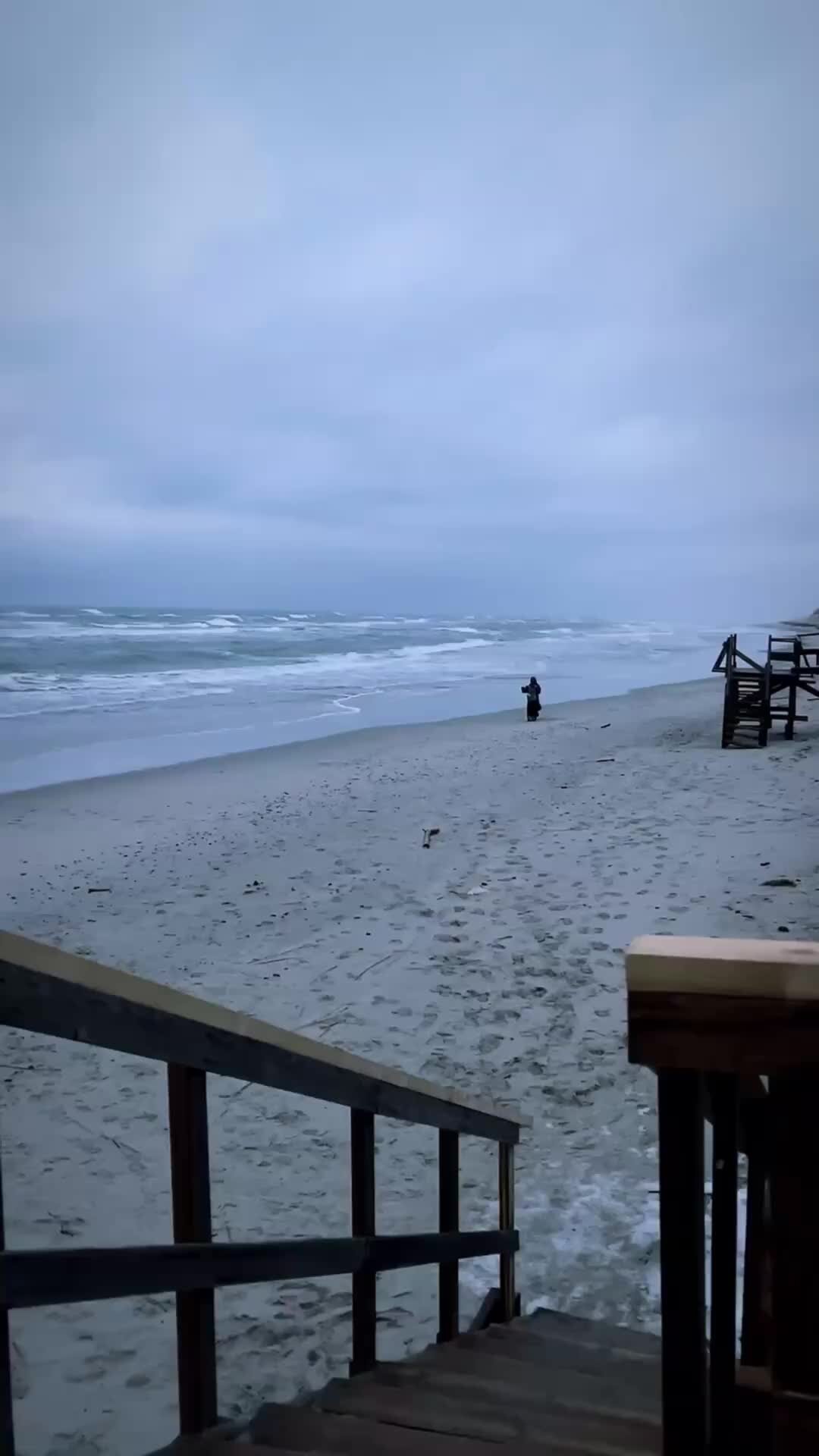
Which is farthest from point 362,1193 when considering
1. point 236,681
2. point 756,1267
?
point 236,681

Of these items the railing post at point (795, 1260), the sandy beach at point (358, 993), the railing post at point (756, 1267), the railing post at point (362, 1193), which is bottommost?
the sandy beach at point (358, 993)

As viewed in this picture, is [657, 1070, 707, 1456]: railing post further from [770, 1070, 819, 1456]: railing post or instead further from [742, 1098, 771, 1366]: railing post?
[742, 1098, 771, 1366]: railing post

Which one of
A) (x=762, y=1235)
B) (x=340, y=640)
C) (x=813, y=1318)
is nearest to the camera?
(x=813, y=1318)

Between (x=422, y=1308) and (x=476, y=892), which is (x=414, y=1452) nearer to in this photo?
(x=422, y=1308)

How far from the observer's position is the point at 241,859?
412 inches

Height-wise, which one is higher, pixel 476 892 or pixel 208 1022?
pixel 208 1022

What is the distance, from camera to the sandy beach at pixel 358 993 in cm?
345

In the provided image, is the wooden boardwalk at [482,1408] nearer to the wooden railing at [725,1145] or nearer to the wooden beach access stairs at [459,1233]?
the wooden beach access stairs at [459,1233]

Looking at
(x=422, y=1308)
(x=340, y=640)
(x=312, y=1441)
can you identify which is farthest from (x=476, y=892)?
(x=340, y=640)

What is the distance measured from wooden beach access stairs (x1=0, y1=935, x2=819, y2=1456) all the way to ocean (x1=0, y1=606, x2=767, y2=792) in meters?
14.2

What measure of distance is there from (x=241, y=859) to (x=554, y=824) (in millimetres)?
3917

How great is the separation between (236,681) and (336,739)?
13576 mm

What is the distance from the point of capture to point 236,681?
32.8m

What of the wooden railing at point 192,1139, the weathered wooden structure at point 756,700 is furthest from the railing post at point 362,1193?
the weathered wooden structure at point 756,700
